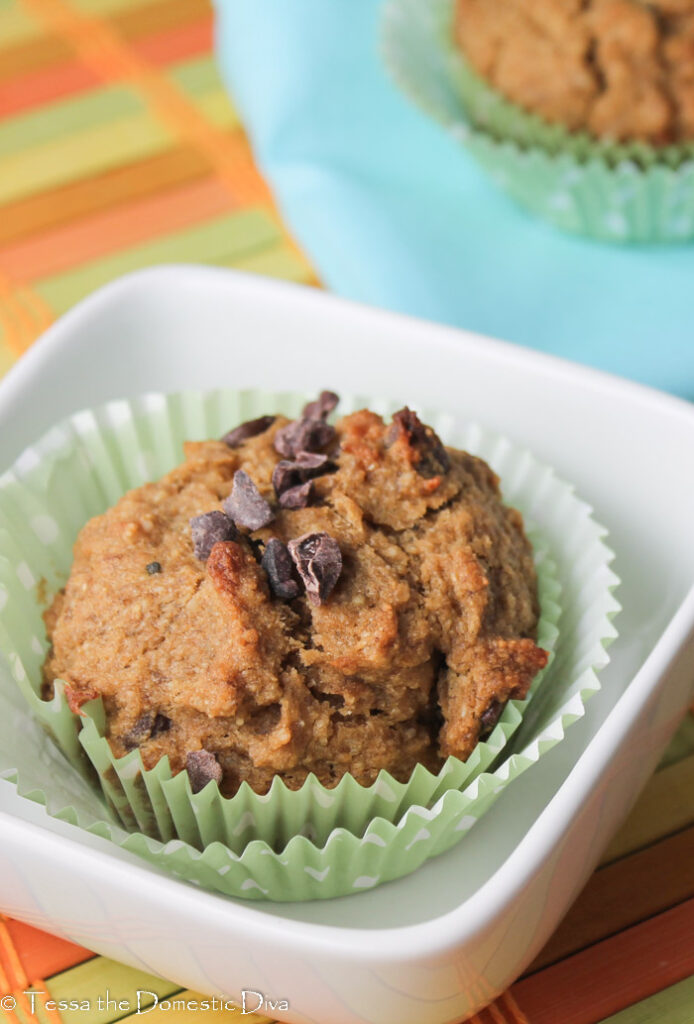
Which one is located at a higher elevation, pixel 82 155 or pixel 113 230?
pixel 82 155

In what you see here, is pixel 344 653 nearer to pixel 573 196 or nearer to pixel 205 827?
pixel 205 827

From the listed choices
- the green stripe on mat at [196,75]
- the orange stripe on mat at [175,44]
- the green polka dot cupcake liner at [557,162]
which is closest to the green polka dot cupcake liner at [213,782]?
the green polka dot cupcake liner at [557,162]

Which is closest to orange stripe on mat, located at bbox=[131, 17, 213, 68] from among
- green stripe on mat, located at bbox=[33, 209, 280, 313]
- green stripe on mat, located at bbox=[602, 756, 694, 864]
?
green stripe on mat, located at bbox=[33, 209, 280, 313]

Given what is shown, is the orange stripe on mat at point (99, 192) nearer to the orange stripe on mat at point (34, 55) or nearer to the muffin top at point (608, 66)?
the orange stripe on mat at point (34, 55)

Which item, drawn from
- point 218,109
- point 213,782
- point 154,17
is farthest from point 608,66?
point 213,782

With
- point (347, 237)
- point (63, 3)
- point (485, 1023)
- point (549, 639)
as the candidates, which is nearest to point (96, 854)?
point (485, 1023)

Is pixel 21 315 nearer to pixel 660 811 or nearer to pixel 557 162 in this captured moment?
pixel 557 162
